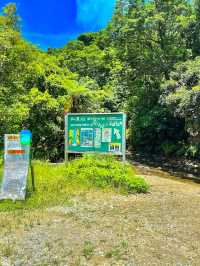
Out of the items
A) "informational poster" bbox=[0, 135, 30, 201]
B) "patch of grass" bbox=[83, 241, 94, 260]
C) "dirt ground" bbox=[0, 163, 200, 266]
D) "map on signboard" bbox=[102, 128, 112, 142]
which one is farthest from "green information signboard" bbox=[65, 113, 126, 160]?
"patch of grass" bbox=[83, 241, 94, 260]

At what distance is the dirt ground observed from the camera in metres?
6.40

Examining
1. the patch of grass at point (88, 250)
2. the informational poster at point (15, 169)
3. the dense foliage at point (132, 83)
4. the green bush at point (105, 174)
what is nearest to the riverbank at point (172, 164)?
the dense foliage at point (132, 83)

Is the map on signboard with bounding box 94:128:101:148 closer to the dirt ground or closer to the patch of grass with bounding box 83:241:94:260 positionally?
the dirt ground

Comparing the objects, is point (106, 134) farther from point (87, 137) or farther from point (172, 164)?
point (172, 164)

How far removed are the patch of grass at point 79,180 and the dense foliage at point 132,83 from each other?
4.90 m

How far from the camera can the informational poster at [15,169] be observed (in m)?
10.0

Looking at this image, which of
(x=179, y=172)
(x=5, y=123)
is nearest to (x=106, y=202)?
(x=5, y=123)

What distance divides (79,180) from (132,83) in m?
18.0

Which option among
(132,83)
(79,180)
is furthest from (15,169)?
(132,83)

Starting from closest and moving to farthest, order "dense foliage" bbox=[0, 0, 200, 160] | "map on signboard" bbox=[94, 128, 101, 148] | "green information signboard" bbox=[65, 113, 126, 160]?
"green information signboard" bbox=[65, 113, 126, 160]
"map on signboard" bbox=[94, 128, 101, 148]
"dense foliage" bbox=[0, 0, 200, 160]

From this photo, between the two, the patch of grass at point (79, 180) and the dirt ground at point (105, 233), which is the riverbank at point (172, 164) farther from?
the dirt ground at point (105, 233)

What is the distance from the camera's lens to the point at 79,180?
11945mm

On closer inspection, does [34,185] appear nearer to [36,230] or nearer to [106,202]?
Answer: [106,202]

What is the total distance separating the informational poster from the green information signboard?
3068 mm
